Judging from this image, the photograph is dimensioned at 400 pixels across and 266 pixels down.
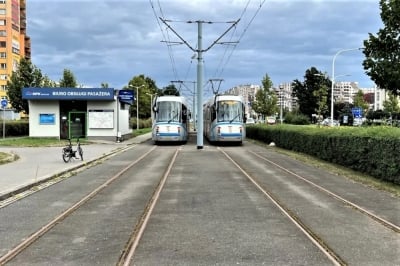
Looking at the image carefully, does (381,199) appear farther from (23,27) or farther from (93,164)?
(23,27)

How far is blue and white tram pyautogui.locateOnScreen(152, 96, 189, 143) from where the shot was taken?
35.4m

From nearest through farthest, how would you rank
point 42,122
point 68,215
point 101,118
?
point 68,215 < point 42,122 < point 101,118

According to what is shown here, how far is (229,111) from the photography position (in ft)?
115

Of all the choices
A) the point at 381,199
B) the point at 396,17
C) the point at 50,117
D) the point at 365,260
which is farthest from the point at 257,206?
the point at 50,117

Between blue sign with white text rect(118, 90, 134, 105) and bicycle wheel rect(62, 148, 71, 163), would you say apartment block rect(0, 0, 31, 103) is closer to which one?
blue sign with white text rect(118, 90, 134, 105)

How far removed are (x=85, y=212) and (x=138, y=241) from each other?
108 inches

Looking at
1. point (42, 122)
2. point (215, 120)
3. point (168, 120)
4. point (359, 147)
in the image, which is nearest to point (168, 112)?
point (168, 120)

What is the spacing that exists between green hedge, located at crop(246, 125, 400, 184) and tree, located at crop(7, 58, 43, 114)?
133ft

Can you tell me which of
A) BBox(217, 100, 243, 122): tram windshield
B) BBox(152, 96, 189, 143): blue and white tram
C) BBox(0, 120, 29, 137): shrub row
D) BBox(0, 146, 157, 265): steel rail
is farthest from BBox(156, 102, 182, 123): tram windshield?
BBox(0, 146, 157, 265): steel rail

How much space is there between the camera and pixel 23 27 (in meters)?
132

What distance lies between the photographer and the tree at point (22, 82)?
5919 centimetres

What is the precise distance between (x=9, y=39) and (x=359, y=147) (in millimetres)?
116382

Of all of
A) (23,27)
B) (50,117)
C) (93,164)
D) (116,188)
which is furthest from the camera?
(23,27)

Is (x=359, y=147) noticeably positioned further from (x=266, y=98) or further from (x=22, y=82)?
(x=266, y=98)
